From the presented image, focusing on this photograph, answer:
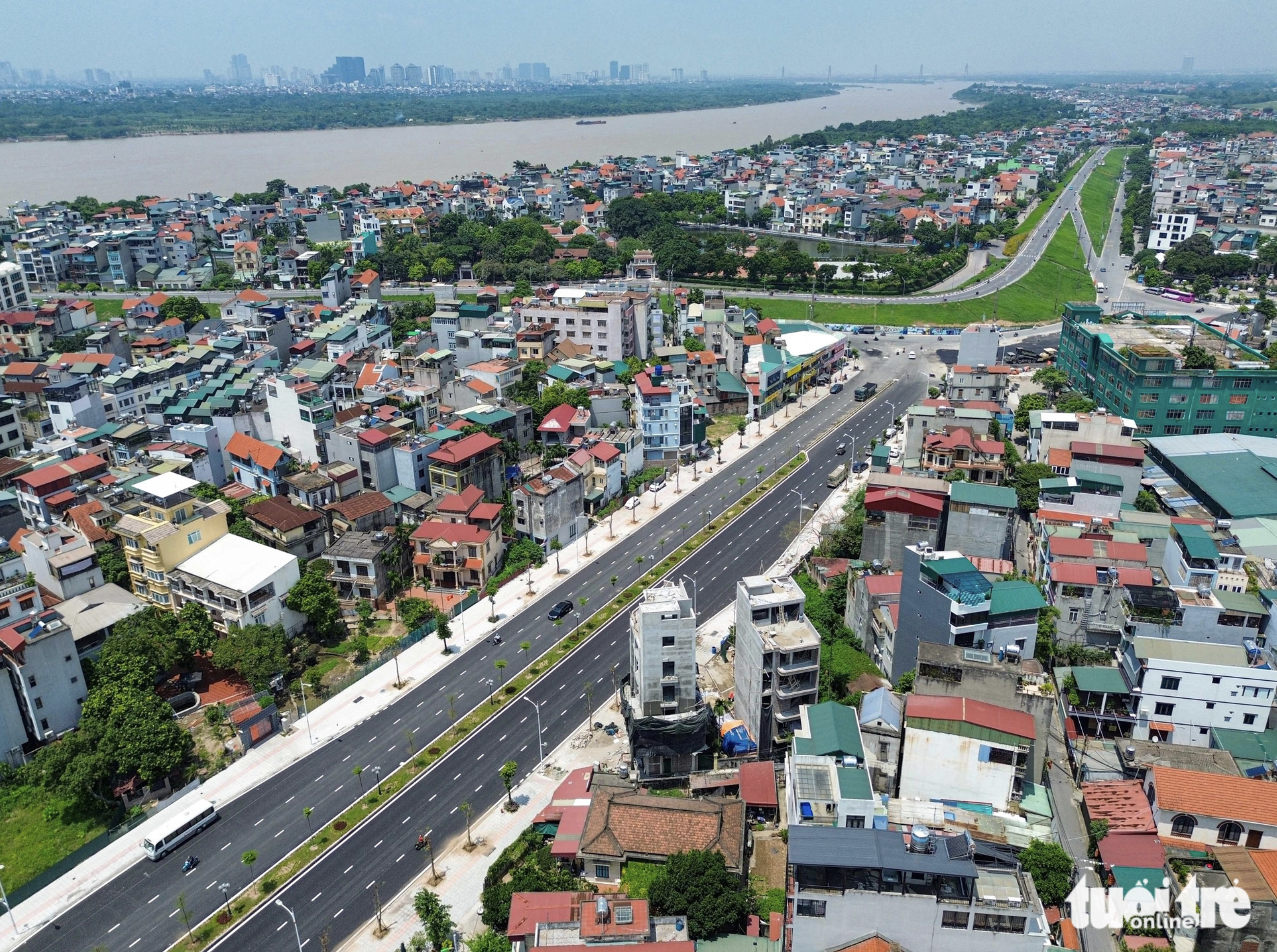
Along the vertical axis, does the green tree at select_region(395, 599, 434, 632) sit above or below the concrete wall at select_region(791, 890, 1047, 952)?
below

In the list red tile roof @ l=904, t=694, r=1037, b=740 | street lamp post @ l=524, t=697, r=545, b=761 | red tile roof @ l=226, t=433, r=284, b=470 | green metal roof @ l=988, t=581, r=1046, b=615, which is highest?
red tile roof @ l=226, t=433, r=284, b=470

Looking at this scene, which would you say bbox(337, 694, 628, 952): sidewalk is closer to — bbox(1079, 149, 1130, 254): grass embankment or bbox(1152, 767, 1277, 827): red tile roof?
bbox(1152, 767, 1277, 827): red tile roof

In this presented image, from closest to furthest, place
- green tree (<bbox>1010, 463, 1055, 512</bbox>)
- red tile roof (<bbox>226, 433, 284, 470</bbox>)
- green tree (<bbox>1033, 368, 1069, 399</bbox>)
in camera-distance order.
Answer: green tree (<bbox>1010, 463, 1055, 512</bbox>) → red tile roof (<bbox>226, 433, 284, 470</bbox>) → green tree (<bbox>1033, 368, 1069, 399</bbox>)

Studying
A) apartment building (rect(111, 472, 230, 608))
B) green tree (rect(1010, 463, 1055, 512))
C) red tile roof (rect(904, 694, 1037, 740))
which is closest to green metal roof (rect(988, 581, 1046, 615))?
red tile roof (rect(904, 694, 1037, 740))

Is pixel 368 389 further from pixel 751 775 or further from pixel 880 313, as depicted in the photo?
pixel 880 313

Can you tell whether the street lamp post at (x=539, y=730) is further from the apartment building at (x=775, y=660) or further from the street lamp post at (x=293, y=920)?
the street lamp post at (x=293, y=920)

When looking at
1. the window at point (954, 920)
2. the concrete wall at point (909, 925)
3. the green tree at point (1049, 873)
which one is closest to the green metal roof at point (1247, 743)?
the green tree at point (1049, 873)

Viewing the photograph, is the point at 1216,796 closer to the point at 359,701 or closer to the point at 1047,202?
the point at 359,701
